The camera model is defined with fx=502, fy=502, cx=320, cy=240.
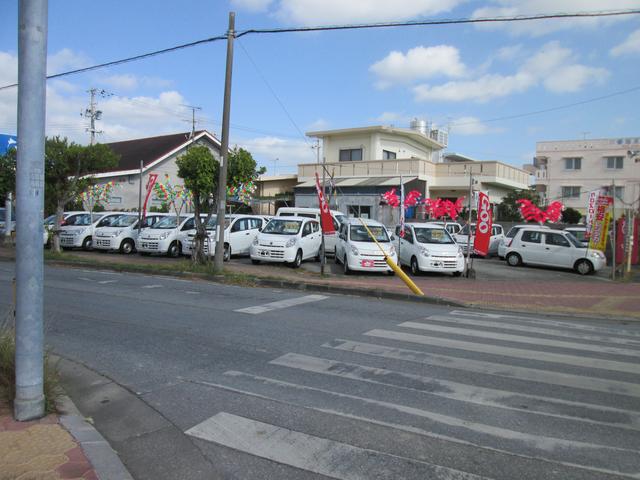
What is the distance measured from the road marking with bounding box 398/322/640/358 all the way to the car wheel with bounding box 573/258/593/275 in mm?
11311

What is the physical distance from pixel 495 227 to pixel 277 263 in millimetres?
11460

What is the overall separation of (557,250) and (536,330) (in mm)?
11021

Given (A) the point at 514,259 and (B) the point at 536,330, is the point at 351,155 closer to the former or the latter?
(A) the point at 514,259

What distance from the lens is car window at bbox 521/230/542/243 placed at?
18425 millimetres

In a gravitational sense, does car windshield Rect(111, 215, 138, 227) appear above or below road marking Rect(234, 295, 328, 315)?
above

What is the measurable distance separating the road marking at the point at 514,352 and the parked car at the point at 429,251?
778cm

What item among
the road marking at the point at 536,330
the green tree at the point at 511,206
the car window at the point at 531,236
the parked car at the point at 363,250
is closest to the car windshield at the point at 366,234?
the parked car at the point at 363,250

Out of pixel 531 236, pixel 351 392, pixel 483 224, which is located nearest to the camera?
pixel 351 392

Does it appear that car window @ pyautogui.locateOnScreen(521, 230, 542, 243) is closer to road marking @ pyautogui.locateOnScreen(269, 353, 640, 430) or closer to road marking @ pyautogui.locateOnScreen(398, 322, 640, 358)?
road marking @ pyautogui.locateOnScreen(398, 322, 640, 358)

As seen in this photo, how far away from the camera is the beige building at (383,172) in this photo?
99.5ft

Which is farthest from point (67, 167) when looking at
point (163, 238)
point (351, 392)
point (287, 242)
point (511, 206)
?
point (511, 206)

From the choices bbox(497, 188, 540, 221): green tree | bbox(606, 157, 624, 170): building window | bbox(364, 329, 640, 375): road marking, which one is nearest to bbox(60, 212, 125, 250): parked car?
bbox(364, 329, 640, 375): road marking

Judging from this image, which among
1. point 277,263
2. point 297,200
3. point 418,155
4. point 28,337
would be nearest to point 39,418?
point 28,337

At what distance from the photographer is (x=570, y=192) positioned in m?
41.1
